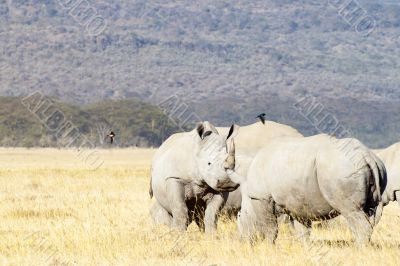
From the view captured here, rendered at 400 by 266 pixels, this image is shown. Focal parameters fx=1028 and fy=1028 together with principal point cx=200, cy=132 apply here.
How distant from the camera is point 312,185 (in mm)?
12055

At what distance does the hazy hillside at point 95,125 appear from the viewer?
121m

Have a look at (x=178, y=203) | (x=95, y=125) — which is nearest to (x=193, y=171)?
(x=178, y=203)

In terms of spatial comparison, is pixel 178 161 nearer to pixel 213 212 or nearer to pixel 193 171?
pixel 193 171

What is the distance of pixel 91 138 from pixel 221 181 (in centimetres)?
11326

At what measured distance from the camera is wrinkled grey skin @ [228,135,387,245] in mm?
11750

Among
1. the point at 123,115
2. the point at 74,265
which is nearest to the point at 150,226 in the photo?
the point at 74,265

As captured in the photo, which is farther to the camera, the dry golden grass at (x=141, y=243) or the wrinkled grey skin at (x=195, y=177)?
the wrinkled grey skin at (x=195, y=177)

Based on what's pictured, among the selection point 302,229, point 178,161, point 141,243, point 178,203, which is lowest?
point 141,243

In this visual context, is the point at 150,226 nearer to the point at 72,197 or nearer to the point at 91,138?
the point at 72,197

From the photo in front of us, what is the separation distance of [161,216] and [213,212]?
1.99m

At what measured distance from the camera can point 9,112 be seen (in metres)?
130

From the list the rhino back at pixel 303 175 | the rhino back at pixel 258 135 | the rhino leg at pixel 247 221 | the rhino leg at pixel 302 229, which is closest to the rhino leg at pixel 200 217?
the rhino leg at pixel 247 221

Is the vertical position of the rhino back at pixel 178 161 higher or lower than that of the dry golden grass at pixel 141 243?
higher

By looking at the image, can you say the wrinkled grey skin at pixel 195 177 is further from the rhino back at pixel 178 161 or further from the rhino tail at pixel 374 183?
the rhino tail at pixel 374 183
